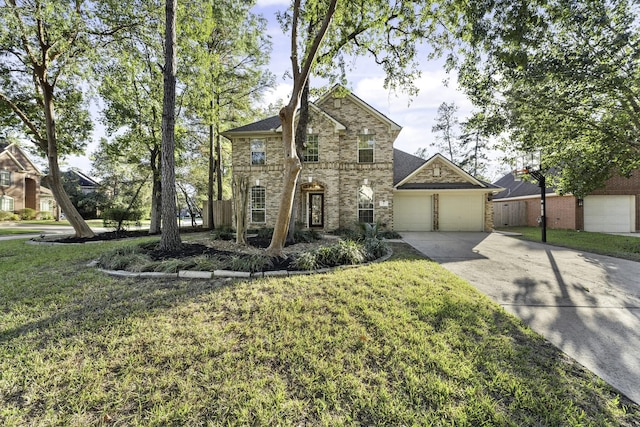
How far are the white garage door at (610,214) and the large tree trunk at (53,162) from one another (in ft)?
94.4

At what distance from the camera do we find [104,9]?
938cm

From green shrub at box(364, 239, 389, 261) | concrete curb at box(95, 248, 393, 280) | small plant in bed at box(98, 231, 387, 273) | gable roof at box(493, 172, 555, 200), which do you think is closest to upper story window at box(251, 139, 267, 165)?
small plant in bed at box(98, 231, 387, 273)

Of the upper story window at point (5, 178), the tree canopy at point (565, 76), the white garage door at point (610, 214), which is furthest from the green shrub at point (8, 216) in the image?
the white garage door at point (610, 214)

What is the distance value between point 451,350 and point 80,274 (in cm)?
697

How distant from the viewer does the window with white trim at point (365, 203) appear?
1384 centimetres

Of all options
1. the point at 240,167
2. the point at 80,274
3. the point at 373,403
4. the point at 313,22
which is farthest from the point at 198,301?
the point at 240,167

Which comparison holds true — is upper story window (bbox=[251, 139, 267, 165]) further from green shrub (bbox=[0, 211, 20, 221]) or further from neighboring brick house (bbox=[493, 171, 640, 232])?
green shrub (bbox=[0, 211, 20, 221])

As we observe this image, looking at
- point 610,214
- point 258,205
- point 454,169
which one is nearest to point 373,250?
point 258,205

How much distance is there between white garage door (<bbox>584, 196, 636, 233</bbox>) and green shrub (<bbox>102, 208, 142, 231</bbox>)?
27.5 metres

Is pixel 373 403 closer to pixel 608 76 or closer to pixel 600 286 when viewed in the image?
pixel 600 286

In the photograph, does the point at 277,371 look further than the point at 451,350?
No

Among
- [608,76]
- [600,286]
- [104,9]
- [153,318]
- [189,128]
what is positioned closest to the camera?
[153,318]

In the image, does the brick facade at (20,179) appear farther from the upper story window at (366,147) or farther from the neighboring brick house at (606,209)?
the neighboring brick house at (606,209)

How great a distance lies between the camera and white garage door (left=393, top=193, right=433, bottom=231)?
49.5ft
